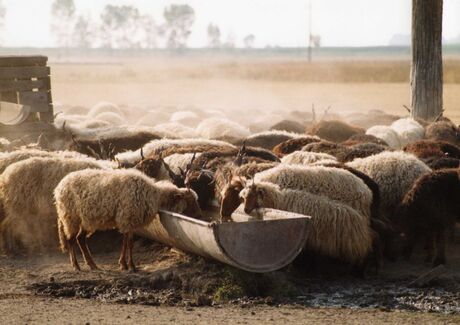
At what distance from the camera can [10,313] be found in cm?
832

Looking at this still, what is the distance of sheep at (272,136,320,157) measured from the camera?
13789 mm

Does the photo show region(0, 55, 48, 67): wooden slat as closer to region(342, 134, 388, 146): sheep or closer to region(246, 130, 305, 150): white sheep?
region(246, 130, 305, 150): white sheep

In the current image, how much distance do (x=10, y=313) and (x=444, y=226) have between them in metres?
4.82

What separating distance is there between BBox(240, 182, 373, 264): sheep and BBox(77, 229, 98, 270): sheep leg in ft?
6.18

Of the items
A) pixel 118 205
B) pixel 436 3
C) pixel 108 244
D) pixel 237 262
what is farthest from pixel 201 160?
pixel 436 3

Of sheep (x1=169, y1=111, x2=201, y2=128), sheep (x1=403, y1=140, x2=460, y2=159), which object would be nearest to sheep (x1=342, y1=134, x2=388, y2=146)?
sheep (x1=403, y1=140, x2=460, y2=159)

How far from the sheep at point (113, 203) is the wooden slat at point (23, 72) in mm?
5883

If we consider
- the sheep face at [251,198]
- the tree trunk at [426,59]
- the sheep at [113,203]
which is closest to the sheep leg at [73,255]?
the sheep at [113,203]

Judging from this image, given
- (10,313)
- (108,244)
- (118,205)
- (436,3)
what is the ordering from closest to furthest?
1. (10,313)
2. (118,205)
3. (108,244)
4. (436,3)

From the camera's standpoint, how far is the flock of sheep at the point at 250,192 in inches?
393

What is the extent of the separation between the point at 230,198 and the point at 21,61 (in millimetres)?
6916

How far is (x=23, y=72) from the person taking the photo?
15.8 m

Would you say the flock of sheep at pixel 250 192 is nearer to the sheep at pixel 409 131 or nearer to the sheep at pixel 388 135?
the sheep at pixel 388 135

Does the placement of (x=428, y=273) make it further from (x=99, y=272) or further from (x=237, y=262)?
(x=99, y=272)
